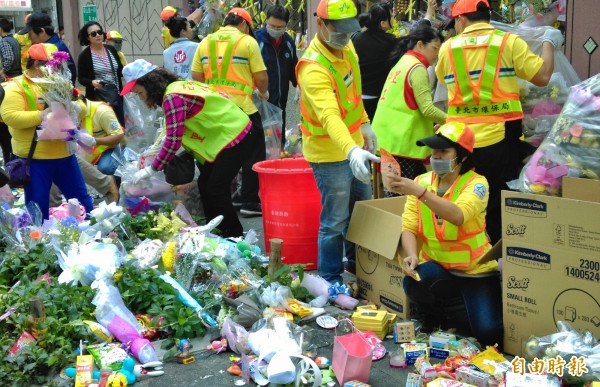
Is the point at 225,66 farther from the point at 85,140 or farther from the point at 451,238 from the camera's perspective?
the point at 451,238

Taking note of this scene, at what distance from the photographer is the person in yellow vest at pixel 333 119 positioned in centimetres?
486

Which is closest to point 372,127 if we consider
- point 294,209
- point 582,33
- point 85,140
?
point 294,209

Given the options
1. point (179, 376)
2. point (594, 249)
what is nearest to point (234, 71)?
point (179, 376)

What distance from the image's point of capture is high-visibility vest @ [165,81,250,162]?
5926mm

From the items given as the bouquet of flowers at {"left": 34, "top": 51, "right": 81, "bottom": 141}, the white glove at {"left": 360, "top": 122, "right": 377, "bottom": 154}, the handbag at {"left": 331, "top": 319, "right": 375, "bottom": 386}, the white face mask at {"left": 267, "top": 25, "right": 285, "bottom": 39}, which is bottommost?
the handbag at {"left": 331, "top": 319, "right": 375, "bottom": 386}

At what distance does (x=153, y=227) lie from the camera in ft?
20.1

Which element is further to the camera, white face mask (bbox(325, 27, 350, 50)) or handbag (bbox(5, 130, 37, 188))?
handbag (bbox(5, 130, 37, 188))

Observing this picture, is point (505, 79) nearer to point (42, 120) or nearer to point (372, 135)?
point (372, 135)

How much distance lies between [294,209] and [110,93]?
4.16 meters

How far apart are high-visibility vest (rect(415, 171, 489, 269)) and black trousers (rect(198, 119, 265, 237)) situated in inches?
76.9

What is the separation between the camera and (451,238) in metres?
4.35

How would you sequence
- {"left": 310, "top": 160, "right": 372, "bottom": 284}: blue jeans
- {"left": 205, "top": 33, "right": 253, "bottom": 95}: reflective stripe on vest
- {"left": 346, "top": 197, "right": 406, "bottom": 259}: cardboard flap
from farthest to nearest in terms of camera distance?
1. {"left": 205, "top": 33, "right": 253, "bottom": 95}: reflective stripe on vest
2. {"left": 310, "top": 160, "right": 372, "bottom": 284}: blue jeans
3. {"left": 346, "top": 197, "right": 406, "bottom": 259}: cardboard flap

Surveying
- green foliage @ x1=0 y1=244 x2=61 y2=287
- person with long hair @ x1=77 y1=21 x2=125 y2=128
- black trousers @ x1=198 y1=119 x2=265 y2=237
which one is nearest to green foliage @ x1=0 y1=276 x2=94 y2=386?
green foliage @ x1=0 y1=244 x2=61 y2=287

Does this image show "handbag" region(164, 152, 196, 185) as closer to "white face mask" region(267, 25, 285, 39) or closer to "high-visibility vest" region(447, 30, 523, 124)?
"high-visibility vest" region(447, 30, 523, 124)
